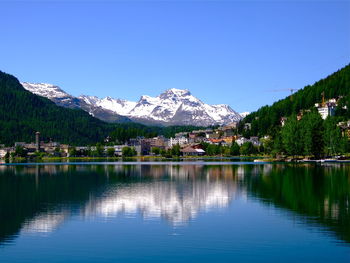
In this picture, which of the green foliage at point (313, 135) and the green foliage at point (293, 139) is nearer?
the green foliage at point (313, 135)

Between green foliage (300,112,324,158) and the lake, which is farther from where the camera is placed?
green foliage (300,112,324,158)

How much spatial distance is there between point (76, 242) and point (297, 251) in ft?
37.4

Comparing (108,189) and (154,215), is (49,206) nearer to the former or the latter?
(154,215)

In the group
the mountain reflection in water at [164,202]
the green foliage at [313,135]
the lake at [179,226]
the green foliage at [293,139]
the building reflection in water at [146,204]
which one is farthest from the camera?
the green foliage at [293,139]

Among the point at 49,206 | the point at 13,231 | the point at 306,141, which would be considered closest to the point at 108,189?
the point at 49,206

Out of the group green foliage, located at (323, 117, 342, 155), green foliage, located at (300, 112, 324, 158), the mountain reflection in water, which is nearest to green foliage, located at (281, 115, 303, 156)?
green foliage, located at (300, 112, 324, 158)

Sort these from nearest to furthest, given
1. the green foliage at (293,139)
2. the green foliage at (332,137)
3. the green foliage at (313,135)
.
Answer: the green foliage at (313,135)
the green foliage at (332,137)
the green foliage at (293,139)

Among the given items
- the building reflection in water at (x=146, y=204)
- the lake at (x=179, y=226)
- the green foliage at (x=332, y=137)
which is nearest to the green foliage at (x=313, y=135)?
the green foliage at (x=332, y=137)

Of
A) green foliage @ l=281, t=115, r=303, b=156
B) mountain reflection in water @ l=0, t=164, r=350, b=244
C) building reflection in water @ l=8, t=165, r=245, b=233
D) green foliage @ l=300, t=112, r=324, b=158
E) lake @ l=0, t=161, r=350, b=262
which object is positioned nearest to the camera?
A: lake @ l=0, t=161, r=350, b=262

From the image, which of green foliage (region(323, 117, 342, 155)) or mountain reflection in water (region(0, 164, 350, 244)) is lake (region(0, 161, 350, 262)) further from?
green foliage (region(323, 117, 342, 155))

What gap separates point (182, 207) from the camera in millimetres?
38375

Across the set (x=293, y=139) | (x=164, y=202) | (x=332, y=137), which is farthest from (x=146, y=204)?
(x=332, y=137)

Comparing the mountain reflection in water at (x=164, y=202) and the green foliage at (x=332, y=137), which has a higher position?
the green foliage at (x=332, y=137)

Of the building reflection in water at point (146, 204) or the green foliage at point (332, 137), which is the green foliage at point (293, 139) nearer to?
the green foliage at point (332, 137)
